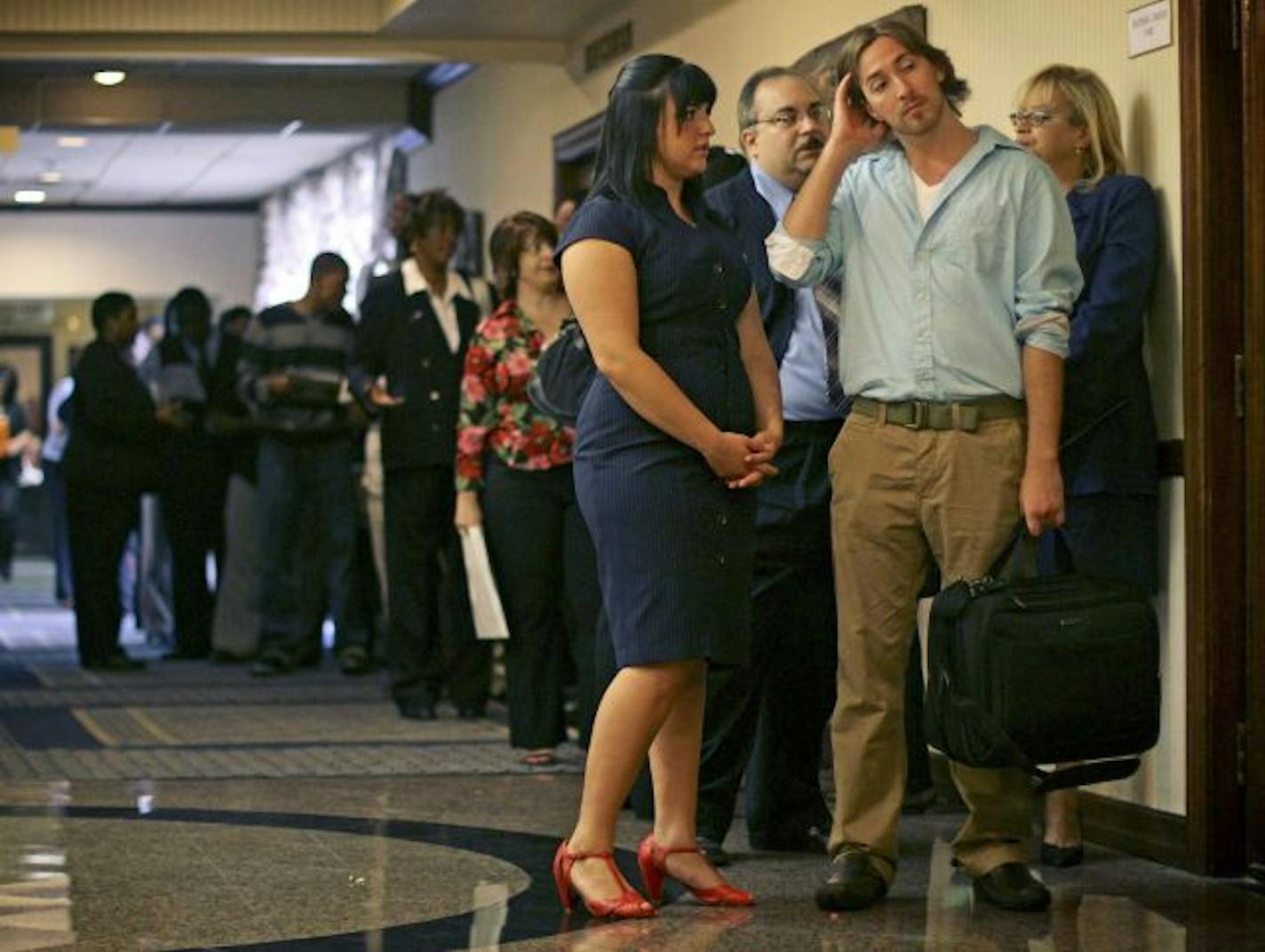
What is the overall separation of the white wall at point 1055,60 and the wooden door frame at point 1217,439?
0.12 metres

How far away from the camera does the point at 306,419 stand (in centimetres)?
979

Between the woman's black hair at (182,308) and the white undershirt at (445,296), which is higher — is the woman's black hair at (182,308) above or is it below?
above

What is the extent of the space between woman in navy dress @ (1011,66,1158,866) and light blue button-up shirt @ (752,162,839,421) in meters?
0.49

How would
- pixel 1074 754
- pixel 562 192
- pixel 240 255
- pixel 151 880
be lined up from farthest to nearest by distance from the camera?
1. pixel 240 255
2. pixel 562 192
3. pixel 151 880
4. pixel 1074 754

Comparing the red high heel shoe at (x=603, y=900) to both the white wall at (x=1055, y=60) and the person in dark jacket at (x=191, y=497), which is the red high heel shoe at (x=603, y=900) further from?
the person in dark jacket at (x=191, y=497)

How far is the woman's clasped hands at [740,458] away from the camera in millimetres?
4453

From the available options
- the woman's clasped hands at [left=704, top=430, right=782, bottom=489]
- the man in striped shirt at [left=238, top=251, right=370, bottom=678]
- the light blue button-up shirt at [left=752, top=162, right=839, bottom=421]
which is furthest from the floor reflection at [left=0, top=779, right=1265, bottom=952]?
the man in striped shirt at [left=238, top=251, right=370, bottom=678]

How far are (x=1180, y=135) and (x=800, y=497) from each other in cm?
103

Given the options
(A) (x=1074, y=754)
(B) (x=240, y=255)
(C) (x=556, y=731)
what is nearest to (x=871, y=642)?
(A) (x=1074, y=754)

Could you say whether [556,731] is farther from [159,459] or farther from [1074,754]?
[159,459]

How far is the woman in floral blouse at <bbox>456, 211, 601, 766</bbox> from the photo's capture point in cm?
683

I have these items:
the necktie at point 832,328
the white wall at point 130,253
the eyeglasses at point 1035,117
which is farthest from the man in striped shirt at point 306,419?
the white wall at point 130,253

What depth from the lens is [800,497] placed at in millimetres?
5254

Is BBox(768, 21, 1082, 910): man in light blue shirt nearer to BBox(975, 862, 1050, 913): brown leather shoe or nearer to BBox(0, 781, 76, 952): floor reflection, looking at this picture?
BBox(975, 862, 1050, 913): brown leather shoe
